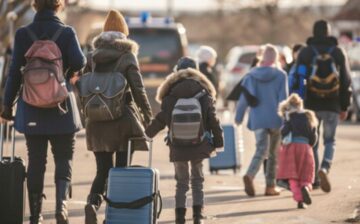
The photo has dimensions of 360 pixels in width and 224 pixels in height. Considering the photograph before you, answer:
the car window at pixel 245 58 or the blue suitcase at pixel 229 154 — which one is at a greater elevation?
the car window at pixel 245 58

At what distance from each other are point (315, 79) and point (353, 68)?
1947cm

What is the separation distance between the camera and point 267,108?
14.7 m

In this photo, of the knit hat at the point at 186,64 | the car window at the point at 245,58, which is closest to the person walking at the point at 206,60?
the knit hat at the point at 186,64

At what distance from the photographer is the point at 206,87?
11406 mm

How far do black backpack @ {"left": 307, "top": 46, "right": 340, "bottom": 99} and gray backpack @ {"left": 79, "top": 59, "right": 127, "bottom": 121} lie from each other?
185 inches

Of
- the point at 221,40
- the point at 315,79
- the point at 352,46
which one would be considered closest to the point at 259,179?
the point at 315,79

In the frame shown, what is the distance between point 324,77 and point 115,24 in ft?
14.4

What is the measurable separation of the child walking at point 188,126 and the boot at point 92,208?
731 millimetres

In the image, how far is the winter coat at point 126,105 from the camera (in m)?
10.9

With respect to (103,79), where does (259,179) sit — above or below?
below

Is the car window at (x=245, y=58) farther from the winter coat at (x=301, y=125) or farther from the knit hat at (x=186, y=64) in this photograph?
the knit hat at (x=186, y=64)

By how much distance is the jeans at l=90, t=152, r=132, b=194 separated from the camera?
11.0 m

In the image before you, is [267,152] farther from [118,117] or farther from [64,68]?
[64,68]

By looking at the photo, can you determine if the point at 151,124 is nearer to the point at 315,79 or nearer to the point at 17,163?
the point at 17,163
